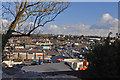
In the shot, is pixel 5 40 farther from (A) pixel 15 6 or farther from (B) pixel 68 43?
(B) pixel 68 43

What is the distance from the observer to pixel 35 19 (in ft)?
27.0

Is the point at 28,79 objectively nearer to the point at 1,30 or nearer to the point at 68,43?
the point at 1,30

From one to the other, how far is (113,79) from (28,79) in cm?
267

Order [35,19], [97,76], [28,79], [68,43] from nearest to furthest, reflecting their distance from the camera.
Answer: [97,76], [28,79], [35,19], [68,43]

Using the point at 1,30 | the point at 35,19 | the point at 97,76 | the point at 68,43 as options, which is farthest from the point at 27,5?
A: the point at 68,43

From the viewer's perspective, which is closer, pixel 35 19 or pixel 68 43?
pixel 35 19

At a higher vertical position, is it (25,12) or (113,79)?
(25,12)

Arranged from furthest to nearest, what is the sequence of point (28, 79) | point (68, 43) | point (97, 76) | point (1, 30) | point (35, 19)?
1. point (68, 43)
2. point (35, 19)
3. point (1, 30)
4. point (28, 79)
5. point (97, 76)

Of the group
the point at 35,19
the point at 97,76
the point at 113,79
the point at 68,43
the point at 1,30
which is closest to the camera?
the point at 113,79

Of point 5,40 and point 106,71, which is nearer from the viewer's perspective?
point 106,71

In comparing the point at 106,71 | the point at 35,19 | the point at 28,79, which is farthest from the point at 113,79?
the point at 35,19

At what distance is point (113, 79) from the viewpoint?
2768 millimetres

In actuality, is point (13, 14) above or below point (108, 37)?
above

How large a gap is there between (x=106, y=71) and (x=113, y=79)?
21 centimetres
